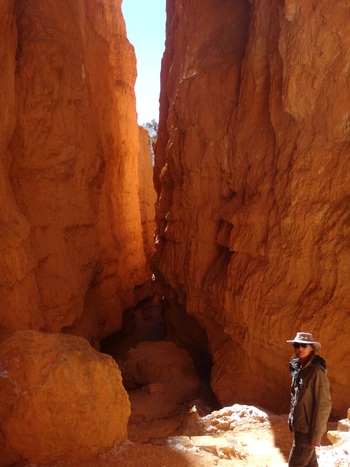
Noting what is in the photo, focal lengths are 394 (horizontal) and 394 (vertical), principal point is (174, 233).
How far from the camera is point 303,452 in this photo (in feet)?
10.6

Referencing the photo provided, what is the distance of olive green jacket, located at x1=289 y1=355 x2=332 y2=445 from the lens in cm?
308

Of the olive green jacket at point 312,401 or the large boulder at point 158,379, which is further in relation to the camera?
the large boulder at point 158,379

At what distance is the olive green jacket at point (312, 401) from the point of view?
3080 millimetres

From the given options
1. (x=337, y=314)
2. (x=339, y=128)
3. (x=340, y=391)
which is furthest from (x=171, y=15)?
(x=340, y=391)

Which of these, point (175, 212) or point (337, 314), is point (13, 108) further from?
point (337, 314)

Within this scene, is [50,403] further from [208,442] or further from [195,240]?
[195,240]

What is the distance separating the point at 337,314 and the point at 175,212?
4.90 meters

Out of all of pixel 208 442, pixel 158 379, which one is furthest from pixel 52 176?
pixel 208 442

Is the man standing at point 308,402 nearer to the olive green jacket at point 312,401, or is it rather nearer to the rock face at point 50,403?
the olive green jacket at point 312,401

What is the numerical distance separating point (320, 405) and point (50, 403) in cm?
229

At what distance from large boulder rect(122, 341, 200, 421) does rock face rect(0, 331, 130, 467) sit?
3.59 meters

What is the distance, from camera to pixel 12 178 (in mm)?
8391

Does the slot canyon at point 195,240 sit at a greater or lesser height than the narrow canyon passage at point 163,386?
greater

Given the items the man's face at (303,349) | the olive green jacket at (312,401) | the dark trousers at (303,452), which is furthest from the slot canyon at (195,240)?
the man's face at (303,349)
